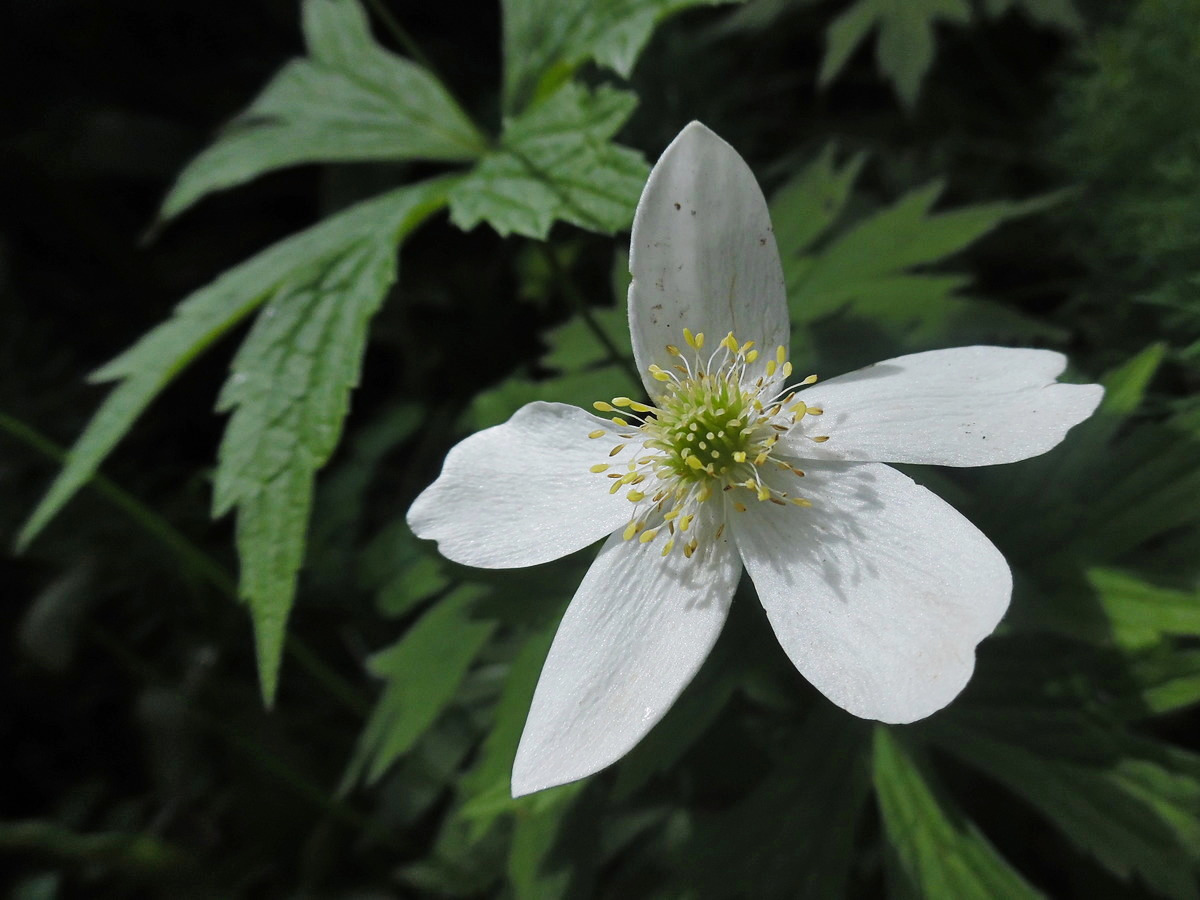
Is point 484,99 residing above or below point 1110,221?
above

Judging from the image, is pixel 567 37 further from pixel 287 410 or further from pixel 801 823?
pixel 801 823

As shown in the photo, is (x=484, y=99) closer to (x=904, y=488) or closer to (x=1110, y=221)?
(x=1110, y=221)

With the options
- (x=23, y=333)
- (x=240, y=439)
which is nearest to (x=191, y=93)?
(x=23, y=333)

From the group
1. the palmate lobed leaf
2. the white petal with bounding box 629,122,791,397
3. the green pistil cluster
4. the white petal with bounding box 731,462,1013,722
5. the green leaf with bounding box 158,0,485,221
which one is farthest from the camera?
the palmate lobed leaf

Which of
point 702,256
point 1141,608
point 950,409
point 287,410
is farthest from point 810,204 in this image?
point 287,410

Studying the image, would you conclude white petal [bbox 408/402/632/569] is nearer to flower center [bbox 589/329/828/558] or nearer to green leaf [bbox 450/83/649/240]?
flower center [bbox 589/329/828/558]

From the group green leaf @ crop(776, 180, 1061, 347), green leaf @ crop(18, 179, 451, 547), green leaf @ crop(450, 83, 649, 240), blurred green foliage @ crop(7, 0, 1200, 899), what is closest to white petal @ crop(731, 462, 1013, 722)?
blurred green foliage @ crop(7, 0, 1200, 899)

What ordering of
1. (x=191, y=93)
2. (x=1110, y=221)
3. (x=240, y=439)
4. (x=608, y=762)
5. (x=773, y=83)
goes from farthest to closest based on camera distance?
(x=191, y=93) → (x=773, y=83) → (x=1110, y=221) → (x=240, y=439) → (x=608, y=762)
